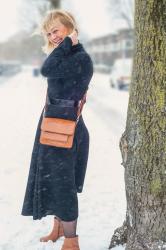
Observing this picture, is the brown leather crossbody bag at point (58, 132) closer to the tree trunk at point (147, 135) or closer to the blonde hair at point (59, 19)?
the tree trunk at point (147, 135)

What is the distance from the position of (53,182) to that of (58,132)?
383 millimetres

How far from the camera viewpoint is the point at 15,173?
6375 millimetres

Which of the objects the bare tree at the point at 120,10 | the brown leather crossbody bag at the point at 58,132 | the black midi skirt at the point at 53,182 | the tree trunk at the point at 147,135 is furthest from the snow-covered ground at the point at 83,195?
the bare tree at the point at 120,10

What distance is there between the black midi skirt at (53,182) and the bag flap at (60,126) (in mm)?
143

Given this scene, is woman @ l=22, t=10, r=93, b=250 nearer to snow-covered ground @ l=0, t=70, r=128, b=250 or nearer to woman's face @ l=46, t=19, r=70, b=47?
woman's face @ l=46, t=19, r=70, b=47

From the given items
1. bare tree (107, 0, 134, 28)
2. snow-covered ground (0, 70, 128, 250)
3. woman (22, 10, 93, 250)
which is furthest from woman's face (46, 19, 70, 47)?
bare tree (107, 0, 134, 28)

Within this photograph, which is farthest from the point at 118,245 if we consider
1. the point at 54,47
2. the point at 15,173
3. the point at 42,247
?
the point at 15,173

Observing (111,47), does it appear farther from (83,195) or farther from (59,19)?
(59,19)

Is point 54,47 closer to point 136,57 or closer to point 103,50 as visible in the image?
point 136,57

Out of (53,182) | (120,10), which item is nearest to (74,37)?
(53,182)

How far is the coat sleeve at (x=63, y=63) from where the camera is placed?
126 inches

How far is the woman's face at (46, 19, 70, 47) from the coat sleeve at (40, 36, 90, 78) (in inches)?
3.3

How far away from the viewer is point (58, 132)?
3277 mm

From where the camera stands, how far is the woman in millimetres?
3242
